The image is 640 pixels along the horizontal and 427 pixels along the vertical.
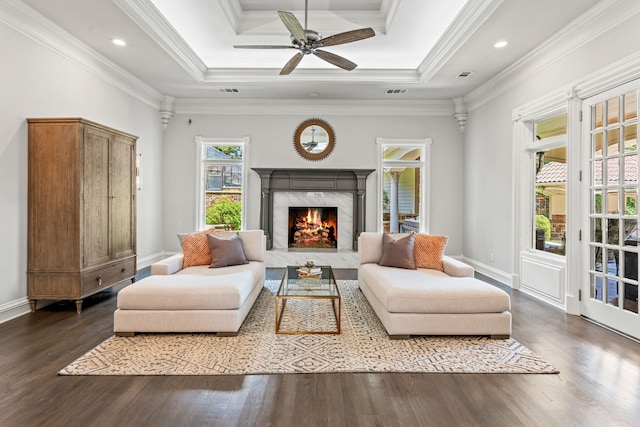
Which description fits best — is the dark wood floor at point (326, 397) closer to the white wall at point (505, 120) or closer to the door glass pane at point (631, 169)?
the door glass pane at point (631, 169)

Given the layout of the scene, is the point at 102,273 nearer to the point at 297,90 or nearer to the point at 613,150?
the point at 297,90

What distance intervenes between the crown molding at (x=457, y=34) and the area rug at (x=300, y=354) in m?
3.19

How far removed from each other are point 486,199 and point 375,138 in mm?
2260

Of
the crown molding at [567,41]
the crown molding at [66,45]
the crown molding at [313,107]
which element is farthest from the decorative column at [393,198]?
the crown molding at [66,45]

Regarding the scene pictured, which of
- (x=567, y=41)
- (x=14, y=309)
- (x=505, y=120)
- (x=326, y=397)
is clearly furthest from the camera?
(x=505, y=120)

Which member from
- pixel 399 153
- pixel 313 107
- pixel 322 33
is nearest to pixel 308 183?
pixel 313 107

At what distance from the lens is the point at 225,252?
4.07 meters

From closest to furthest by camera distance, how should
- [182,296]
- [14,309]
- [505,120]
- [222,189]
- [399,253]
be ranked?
[182,296], [14,309], [399,253], [505,120], [222,189]

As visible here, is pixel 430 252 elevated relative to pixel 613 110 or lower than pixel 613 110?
lower

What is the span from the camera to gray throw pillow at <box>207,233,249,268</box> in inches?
159

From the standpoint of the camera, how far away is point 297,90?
19.9 ft

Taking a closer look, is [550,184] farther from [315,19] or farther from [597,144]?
Answer: [315,19]

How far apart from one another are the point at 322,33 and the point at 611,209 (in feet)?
13.2

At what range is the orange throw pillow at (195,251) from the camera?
13.5ft
